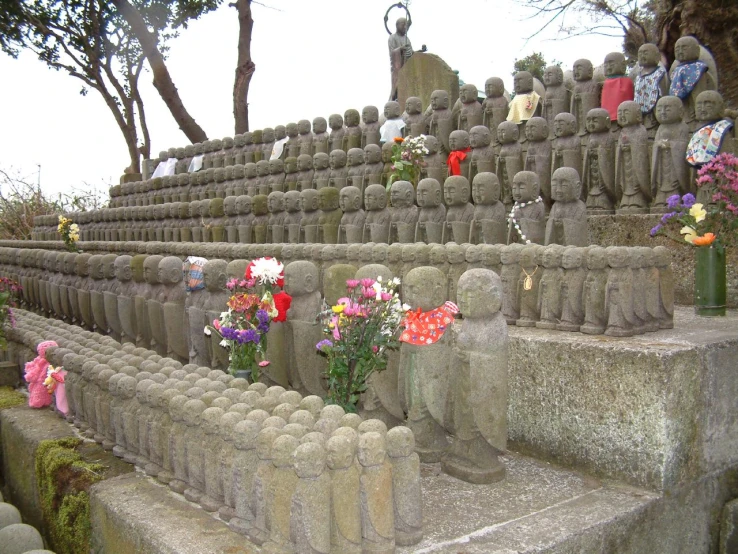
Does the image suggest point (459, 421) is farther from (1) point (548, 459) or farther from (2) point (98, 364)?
(2) point (98, 364)

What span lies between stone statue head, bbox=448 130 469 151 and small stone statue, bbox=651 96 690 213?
2.61m

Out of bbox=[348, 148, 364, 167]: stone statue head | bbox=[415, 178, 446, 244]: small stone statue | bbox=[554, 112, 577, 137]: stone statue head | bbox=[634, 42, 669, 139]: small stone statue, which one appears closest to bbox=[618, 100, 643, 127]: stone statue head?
bbox=[554, 112, 577, 137]: stone statue head

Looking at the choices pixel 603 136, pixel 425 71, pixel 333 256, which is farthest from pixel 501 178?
pixel 425 71

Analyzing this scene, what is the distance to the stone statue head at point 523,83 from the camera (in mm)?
9477

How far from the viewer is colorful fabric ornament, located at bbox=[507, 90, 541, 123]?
948 cm

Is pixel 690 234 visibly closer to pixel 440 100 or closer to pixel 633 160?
pixel 633 160

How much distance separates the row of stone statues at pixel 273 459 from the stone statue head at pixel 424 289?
3.01 ft

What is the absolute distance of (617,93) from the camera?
859cm

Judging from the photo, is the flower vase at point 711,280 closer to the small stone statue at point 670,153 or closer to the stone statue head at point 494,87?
the small stone statue at point 670,153

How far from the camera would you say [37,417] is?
5566 mm

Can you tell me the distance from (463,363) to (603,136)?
Answer: 4760 mm

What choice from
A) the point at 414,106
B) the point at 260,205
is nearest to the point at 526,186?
the point at 414,106

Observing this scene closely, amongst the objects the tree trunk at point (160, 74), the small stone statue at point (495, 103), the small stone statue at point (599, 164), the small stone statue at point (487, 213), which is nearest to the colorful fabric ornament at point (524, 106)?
the small stone statue at point (495, 103)

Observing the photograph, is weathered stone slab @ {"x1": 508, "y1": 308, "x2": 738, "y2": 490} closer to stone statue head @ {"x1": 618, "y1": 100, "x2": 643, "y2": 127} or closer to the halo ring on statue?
stone statue head @ {"x1": 618, "y1": 100, "x2": 643, "y2": 127}
